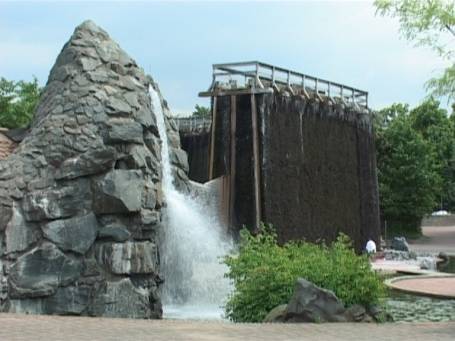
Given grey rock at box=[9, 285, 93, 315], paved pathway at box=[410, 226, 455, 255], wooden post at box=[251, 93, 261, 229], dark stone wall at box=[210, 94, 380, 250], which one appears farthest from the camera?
paved pathway at box=[410, 226, 455, 255]

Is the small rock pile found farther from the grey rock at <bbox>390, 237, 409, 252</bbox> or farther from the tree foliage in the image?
the tree foliage

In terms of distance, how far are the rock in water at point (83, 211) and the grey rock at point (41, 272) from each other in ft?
0.06

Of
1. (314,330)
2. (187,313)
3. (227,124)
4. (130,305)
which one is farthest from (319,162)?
(314,330)

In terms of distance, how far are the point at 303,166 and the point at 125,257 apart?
15.2 m

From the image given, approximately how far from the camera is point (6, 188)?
1407 cm

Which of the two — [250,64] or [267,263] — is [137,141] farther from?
[250,64]

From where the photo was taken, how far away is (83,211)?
554 inches

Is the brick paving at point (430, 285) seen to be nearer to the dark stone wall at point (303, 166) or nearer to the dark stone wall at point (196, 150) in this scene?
the dark stone wall at point (303, 166)

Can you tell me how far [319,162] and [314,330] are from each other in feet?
69.0

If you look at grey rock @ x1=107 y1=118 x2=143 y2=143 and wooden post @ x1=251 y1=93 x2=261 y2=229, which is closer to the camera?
grey rock @ x1=107 y1=118 x2=143 y2=143

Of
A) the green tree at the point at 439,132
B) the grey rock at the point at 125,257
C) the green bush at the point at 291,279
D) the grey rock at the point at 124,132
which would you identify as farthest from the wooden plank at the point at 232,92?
the green tree at the point at 439,132

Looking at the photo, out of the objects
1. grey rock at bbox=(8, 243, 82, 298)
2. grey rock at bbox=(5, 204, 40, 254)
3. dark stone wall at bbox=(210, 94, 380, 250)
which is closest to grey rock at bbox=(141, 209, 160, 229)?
grey rock at bbox=(8, 243, 82, 298)

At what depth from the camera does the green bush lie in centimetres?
1152

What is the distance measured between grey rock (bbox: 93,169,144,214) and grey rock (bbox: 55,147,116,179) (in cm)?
21
